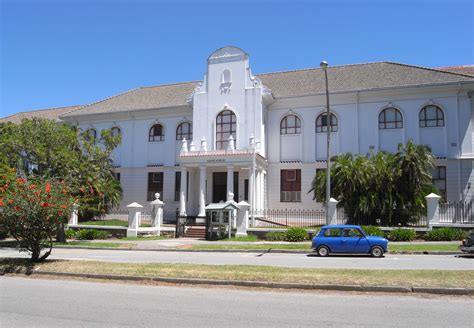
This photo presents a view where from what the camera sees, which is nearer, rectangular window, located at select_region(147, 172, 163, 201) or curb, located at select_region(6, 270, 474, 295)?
curb, located at select_region(6, 270, 474, 295)

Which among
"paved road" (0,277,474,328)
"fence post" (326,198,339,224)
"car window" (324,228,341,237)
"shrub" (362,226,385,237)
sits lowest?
"paved road" (0,277,474,328)

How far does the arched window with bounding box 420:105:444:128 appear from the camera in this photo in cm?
2973

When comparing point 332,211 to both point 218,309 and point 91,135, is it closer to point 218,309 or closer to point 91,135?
point 218,309

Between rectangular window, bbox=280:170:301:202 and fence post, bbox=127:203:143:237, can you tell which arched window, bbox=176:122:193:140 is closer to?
rectangular window, bbox=280:170:301:202

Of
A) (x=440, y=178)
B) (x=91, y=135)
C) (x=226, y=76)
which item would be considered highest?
(x=226, y=76)

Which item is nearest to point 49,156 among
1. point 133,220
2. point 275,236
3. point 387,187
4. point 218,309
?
point 133,220

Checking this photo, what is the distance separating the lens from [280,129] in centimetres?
3344

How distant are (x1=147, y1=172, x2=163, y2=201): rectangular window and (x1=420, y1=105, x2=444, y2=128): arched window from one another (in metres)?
20.7

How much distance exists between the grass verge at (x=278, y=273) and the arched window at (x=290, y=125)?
21913mm

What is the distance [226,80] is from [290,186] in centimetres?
951

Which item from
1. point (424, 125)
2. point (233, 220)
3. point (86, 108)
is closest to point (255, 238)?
point (233, 220)

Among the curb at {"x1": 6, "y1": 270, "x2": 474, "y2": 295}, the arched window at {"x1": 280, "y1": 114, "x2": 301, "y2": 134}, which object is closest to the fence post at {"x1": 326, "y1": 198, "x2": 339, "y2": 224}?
the arched window at {"x1": 280, "y1": 114, "x2": 301, "y2": 134}

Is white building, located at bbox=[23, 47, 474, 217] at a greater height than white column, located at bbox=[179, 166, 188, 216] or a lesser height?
greater

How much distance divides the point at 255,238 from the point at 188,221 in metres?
7.44
